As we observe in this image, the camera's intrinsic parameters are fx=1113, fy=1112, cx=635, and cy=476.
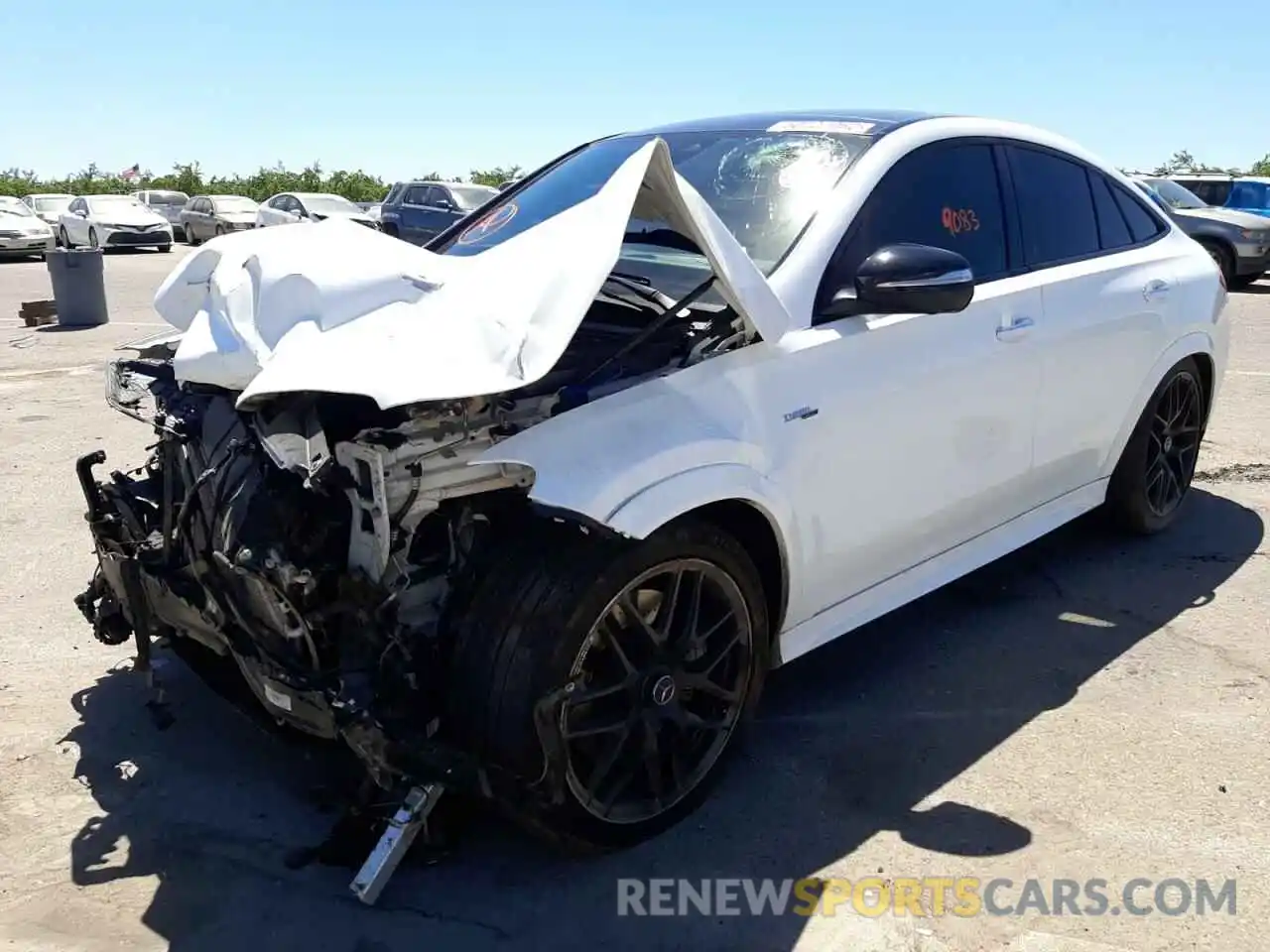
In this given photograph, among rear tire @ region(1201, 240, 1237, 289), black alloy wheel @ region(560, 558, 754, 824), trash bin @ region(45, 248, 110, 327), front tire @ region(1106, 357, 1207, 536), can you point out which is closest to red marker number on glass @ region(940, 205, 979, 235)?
front tire @ region(1106, 357, 1207, 536)

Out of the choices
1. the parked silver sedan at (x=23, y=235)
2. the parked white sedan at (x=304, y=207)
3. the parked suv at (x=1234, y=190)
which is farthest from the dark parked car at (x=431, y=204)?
the parked suv at (x=1234, y=190)

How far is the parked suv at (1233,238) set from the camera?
16344 millimetres

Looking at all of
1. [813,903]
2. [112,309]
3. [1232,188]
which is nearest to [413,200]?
[112,309]

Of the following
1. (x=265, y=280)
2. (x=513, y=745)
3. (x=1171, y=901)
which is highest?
(x=265, y=280)

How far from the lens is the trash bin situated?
13.1m

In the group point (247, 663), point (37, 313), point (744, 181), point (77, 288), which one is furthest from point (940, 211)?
point (37, 313)

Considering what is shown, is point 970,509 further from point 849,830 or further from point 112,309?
point 112,309

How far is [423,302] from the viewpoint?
9.11ft

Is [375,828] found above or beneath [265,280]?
beneath

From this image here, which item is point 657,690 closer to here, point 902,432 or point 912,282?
point 902,432

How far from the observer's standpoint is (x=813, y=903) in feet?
9.18

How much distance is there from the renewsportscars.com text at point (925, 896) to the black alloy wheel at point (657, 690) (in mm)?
239

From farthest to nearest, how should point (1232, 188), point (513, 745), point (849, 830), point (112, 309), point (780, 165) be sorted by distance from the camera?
1. point (1232, 188)
2. point (112, 309)
3. point (780, 165)
4. point (849, 830)
5. point (513, 745)

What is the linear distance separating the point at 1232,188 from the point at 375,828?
66.4 ft
